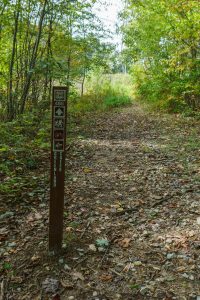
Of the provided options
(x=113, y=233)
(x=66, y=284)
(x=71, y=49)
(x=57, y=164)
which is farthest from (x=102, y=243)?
(x=71, y=49)

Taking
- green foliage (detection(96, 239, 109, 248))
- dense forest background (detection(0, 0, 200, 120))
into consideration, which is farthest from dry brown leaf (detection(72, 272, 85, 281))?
dense forest background (detection(0, 0, 200, 120))

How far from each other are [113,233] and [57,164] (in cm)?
128

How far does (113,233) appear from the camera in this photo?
11.6ft

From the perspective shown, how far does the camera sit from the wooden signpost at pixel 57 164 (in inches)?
106

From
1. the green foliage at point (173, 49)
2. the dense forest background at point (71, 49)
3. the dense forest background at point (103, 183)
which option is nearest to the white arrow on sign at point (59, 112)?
the dense forest background at point (103, 183)

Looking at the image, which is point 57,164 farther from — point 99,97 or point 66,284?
point 99,97

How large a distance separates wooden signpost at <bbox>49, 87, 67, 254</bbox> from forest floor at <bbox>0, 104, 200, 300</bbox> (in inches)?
9.2

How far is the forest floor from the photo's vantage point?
8.84ft

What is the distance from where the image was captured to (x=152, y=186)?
4930mm

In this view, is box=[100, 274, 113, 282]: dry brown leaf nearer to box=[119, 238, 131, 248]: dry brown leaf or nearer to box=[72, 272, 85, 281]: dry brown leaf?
box=[72, 272, 85, 281]: dry brown leaf

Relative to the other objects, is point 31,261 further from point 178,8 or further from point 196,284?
point 178,8

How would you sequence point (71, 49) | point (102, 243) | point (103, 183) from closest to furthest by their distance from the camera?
point (102, 243) < point (103, 183) < point (71, 49)

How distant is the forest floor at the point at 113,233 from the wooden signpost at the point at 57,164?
0.23 m

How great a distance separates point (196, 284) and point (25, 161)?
153 inches
